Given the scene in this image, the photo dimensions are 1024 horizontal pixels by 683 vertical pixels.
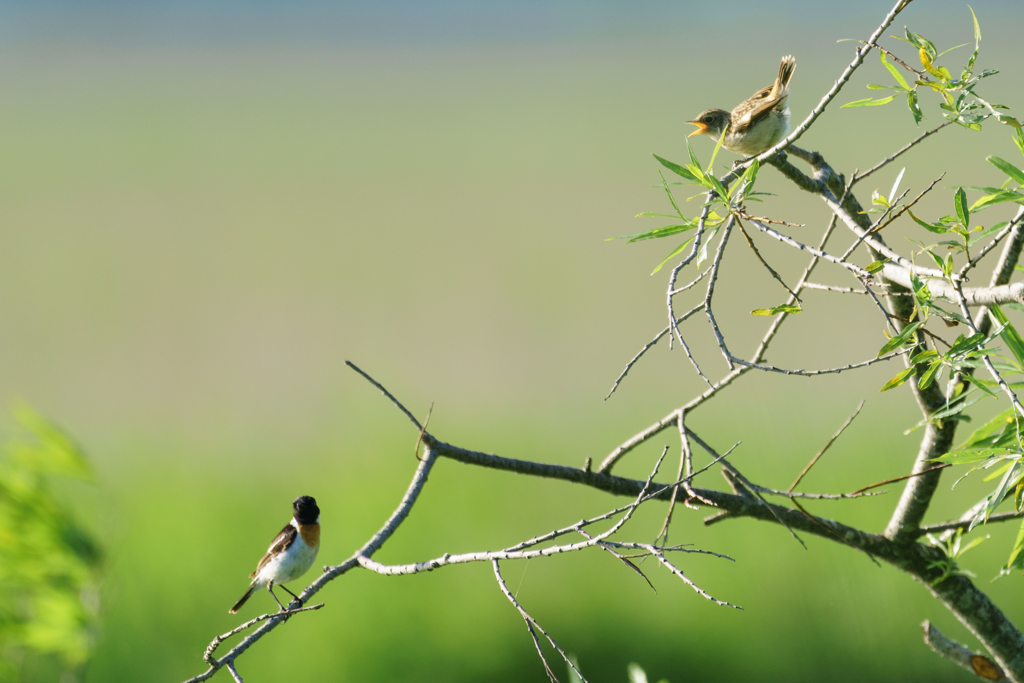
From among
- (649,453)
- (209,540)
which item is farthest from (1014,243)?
(209,540)

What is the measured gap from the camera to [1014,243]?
96 centimetres

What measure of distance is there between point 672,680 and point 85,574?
1868 millimetres

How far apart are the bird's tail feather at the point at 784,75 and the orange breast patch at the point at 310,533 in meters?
1.18

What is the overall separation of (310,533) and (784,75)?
125 centimetres

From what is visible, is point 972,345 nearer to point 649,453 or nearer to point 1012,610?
point 1012,610

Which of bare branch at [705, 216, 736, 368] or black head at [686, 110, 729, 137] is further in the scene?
black head at [686, 110, 729, 137]

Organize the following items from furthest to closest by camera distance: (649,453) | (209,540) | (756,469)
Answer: (649,453) → (756,469) → (209,540)

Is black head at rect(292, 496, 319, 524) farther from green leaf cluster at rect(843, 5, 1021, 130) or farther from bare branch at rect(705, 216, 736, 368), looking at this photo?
green leaf cluster at rect(843, 5, 1021, 130)

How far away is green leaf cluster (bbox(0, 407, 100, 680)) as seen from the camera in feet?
4.51

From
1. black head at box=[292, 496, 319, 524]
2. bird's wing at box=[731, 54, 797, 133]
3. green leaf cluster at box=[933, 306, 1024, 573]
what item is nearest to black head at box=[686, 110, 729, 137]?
bird's wing at box=[731, 54, 797, 133]

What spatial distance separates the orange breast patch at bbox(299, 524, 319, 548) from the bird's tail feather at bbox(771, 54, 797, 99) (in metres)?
1.18

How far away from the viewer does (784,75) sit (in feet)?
5.04

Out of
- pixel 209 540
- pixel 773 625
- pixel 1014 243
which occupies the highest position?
pixel 1014 243

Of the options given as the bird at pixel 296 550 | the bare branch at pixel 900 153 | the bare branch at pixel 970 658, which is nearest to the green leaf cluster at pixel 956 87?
the bare branch at pixel 900 153
